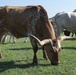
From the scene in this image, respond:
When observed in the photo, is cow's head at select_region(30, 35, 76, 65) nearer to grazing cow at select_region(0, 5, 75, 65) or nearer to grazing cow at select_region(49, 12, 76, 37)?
grazing cow at select_region(0, 5, 75, 65)

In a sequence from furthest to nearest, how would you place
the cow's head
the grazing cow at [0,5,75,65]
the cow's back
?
the cow's back → the grazing cow at [0,5,75,65] → the cow's head

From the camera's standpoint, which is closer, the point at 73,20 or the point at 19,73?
the point at 19,73

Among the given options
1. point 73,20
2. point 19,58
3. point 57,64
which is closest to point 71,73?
point 57,64

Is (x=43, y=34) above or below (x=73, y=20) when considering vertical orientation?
above

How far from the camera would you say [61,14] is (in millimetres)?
20438

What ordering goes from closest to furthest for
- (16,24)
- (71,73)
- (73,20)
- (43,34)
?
1. (71,73)
2. (43,34)
3. (16,24)
4. (73,20)

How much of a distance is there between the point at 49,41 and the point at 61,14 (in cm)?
965

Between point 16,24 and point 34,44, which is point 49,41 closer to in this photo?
point 34,44

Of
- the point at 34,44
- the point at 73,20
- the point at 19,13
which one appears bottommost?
the point at 73,20

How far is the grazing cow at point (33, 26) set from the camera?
11.1 metres

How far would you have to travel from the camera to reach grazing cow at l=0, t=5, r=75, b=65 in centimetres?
1110

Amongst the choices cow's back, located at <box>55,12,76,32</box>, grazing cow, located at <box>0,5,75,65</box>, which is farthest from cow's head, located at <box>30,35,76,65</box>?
cow's back, located at <box>55,12,76,32</box>

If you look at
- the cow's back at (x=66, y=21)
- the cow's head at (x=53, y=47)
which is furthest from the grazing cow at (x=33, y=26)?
the cow's back at (x=66, y=21)

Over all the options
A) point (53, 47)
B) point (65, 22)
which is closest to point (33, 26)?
point (53, 47)
